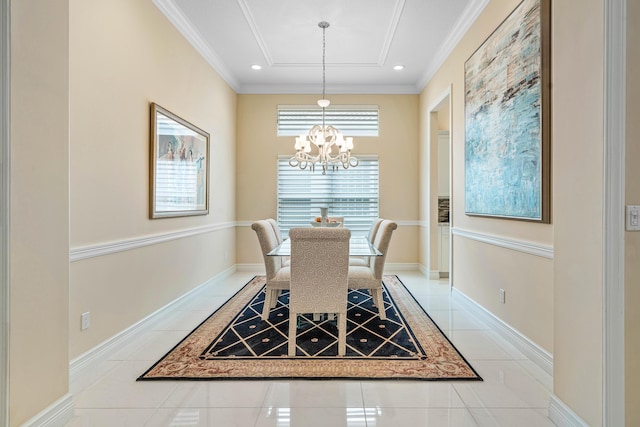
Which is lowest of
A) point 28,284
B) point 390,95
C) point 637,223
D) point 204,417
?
point 204,417

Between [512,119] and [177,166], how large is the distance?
315 cm

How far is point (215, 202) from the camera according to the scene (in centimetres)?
486

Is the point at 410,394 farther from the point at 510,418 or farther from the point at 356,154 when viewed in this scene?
the point at 356,154

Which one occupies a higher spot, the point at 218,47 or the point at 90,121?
the point at 218,47

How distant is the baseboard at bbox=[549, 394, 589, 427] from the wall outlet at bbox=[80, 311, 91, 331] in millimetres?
2804

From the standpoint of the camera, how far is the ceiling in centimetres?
348

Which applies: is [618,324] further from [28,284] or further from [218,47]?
[218,47]

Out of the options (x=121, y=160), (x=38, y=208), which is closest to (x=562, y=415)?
(x=38, y=208)

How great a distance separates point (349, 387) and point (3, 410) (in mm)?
1656

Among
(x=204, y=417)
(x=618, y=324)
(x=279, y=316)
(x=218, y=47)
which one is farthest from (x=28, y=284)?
(x=218, y=47)

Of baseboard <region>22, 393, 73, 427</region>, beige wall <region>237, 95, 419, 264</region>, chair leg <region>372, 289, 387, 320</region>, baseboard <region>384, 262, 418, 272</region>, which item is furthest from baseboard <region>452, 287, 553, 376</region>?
baseboard <region>22, 393, 73, 427</region>

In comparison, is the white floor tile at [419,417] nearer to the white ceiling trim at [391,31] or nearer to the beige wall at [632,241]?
the beige wall at [632,241]

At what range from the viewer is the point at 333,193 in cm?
583

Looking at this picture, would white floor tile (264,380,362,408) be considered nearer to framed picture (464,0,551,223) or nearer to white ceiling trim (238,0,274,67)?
framed picture (464,0,551,223)
